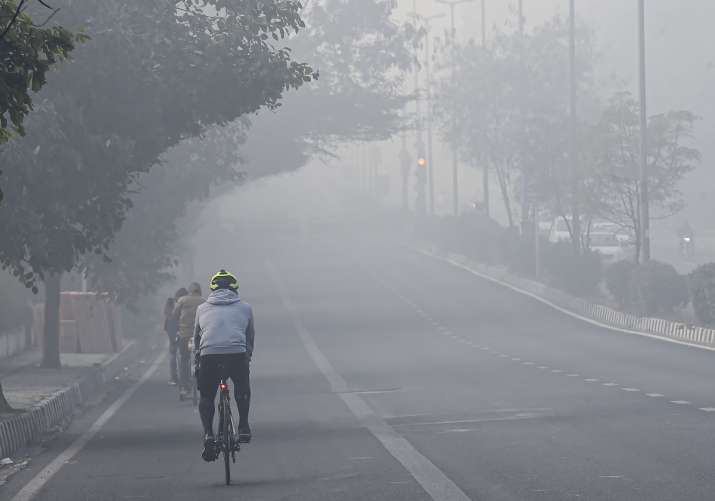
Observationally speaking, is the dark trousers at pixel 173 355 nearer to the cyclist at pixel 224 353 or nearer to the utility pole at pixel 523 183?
the cyclist at pixel 224 353

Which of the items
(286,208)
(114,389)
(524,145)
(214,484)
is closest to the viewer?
(214,484)

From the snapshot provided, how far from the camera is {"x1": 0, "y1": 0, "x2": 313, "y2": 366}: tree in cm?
1986

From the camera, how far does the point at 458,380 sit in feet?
82.0

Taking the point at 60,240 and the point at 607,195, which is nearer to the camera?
the point at 60,240

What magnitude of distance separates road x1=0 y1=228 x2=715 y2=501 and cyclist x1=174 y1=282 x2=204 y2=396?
0.51m

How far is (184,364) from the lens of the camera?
23.3 meters

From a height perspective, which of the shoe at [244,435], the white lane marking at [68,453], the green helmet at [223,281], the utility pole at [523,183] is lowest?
the white lane marking at [68,453]

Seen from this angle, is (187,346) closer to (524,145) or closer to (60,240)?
(60,240)

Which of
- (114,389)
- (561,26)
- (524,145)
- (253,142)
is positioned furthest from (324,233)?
(114,389)

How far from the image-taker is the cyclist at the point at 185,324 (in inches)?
894

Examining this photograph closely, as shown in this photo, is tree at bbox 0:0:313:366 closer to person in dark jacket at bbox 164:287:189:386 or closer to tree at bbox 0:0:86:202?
person in dark jacket at bbox 164:287:189:386

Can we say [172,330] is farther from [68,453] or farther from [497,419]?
[68,453]

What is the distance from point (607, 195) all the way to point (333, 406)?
30972 mm

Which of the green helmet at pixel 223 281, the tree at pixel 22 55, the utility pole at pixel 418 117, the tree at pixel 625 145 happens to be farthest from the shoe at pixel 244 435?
the utility pole at pixel 418 117
